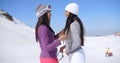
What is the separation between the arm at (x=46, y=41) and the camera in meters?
4.90

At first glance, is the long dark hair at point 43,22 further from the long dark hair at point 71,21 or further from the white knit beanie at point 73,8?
the white knit beanie at point 73,8

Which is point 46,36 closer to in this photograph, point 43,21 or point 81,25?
point 43,21

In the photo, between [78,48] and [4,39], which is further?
[4,39]

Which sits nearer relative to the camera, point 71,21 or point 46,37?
point 46,37

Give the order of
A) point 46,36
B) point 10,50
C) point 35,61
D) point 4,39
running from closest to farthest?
point 46,36
point 35,61
point 10,50
point 4,39

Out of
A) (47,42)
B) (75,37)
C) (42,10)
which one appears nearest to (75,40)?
(75,37)

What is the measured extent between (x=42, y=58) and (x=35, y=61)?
10693 mm

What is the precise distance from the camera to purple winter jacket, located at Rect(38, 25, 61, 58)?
4.90 m

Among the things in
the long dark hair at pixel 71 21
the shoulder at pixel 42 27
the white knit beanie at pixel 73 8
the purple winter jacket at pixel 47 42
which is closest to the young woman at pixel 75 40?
the long dark hair at pixel 71 21

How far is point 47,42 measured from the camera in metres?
4.91

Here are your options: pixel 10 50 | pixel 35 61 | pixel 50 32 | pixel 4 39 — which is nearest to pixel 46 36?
pixel 50 32

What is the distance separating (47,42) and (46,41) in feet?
0.08

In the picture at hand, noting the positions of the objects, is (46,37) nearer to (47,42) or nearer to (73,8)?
(47,42)

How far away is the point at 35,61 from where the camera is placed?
15.7 m
